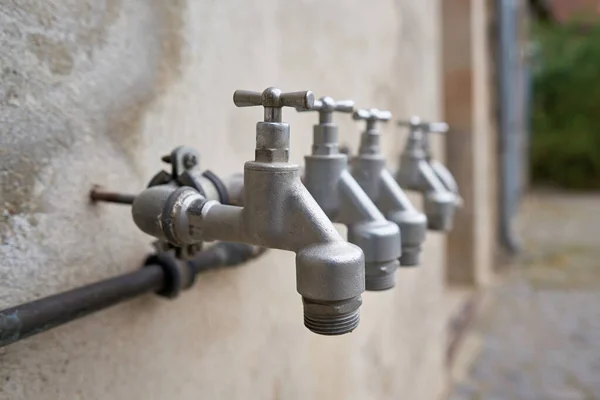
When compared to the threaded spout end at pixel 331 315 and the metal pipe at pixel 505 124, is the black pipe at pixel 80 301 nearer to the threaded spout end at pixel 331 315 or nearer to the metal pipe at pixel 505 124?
the threaded spout end at pixel 331 315

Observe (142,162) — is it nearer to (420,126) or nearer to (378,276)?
(378,276)

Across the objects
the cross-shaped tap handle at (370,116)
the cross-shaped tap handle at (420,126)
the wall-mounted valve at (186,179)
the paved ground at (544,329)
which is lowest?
the paved ground at (544,329)

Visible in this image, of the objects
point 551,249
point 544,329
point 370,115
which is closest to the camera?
point 370,115

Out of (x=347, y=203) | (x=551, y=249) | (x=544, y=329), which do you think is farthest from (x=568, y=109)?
(x=347, y=203)

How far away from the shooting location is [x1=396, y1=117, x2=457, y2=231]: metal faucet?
950 millimetres

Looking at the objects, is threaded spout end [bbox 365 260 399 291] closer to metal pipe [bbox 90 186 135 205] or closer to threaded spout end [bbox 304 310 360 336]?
threaded spout end [bbox 304 310 360 336]

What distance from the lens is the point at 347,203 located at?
0.64 metres

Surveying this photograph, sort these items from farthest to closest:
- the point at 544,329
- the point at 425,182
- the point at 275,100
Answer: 1. the point at 544,329
2. the point at 425,182
3. the point at 275,100

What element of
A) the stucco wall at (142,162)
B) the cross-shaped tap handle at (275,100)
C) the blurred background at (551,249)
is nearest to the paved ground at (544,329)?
the blurred background at (551,249)

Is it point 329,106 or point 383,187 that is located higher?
point 329,106

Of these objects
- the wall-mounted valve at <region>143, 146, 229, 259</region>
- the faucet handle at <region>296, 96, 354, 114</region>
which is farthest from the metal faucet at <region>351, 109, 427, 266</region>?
the wall-mounted valve at <region>143, 146, 229, 259</region>

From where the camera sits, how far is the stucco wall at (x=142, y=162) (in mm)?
512

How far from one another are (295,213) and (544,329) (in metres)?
2.43

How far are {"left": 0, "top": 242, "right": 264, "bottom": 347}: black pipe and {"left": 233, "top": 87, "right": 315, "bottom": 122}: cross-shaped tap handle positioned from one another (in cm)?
22
